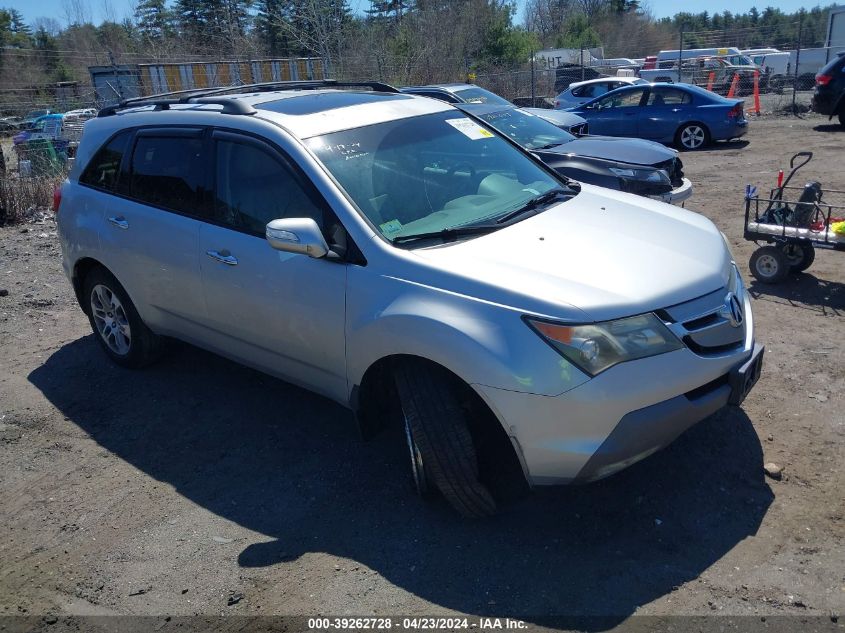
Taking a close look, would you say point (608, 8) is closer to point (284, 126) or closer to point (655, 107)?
point (655, 107)

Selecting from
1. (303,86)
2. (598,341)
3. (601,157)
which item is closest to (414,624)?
(598,341)

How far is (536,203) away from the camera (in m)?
4.11

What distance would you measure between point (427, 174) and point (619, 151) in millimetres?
4998

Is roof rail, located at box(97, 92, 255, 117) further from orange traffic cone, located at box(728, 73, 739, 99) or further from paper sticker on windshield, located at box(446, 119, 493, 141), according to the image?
orange traffic cone, located at box(728, 73, 739, 99)

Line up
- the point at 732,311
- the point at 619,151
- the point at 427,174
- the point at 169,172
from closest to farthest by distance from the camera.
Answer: the point at 732,311, the point at 427,174, the point at 169,172, the point at 619,151

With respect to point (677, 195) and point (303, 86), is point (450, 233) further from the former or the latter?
point (677, 195)

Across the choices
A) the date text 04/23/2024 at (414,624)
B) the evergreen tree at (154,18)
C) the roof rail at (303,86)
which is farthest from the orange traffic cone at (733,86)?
the evergreen tree at (154,18)

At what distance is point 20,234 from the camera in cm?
961

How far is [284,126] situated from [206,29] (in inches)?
1403

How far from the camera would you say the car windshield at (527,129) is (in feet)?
28.9

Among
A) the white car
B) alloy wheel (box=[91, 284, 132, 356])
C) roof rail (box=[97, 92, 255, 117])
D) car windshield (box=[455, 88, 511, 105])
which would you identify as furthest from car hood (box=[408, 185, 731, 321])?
the white car

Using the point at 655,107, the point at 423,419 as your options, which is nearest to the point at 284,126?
the point at 423,419

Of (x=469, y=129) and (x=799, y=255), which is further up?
(x=469, y=129)

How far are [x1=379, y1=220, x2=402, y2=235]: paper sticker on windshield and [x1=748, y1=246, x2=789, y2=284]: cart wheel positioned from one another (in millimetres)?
3958
